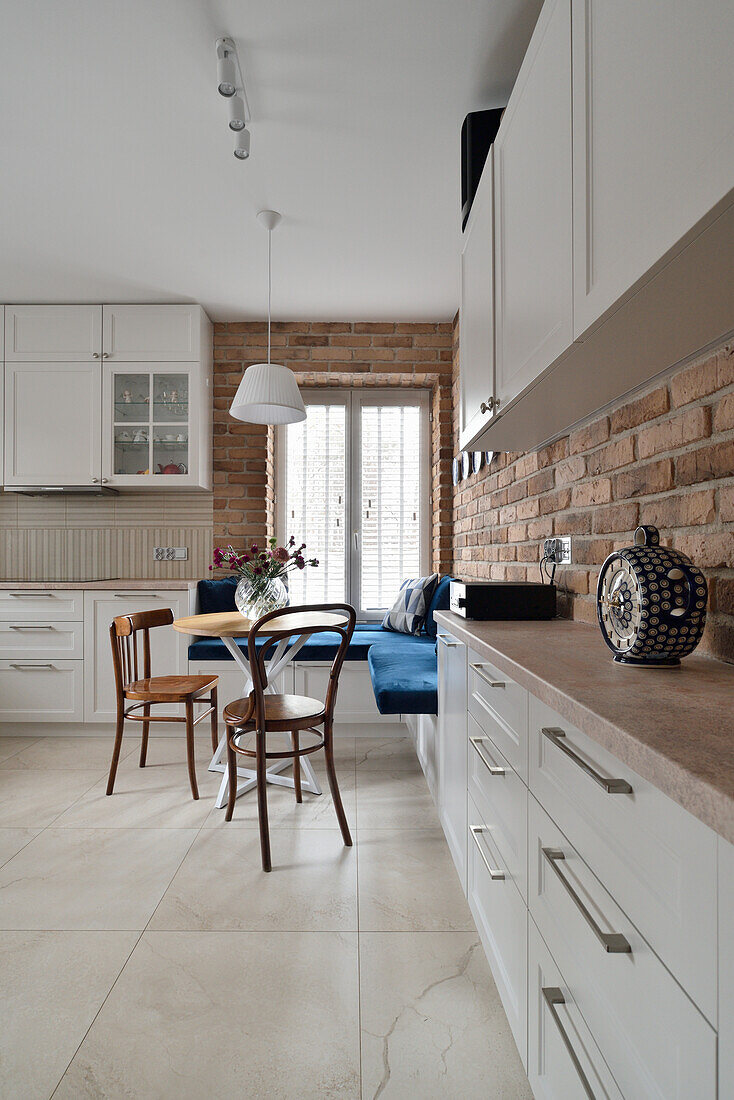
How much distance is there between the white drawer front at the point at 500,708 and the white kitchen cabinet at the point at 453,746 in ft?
0.48

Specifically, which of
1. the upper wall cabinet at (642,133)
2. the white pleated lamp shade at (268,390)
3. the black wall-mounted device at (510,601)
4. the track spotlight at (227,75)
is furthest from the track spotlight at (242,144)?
the black wall-mounted device at (510,601)

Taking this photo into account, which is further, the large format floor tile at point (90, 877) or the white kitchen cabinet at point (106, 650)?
the white kitchen cabinet at point (106, 650)

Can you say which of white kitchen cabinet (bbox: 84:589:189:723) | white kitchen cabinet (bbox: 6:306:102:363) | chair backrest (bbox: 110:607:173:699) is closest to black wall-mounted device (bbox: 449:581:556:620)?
chair backrest (bbox: 110:607:173:699)

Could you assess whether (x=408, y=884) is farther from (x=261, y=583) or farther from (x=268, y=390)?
(x=268, y=390)

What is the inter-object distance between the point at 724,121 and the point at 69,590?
3734 mm

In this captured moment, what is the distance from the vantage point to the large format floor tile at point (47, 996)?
1283 millimetres

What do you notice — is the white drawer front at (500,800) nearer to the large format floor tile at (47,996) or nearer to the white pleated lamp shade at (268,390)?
the large format floor tile at (47,996)

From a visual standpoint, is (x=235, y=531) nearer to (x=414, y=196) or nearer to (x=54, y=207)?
(x=54, y=207)

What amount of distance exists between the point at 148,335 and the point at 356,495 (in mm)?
1743

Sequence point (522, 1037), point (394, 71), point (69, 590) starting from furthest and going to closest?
point (69, 590), point (394, 71), point (522, 1037)

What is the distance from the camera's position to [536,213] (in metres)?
1.43

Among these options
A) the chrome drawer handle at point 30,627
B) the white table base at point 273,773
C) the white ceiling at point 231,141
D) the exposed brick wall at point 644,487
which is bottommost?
the white table base at point 273,773

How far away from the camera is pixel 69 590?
3.67 metres

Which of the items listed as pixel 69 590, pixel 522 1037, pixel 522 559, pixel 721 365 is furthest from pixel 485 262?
pixel 69 590
